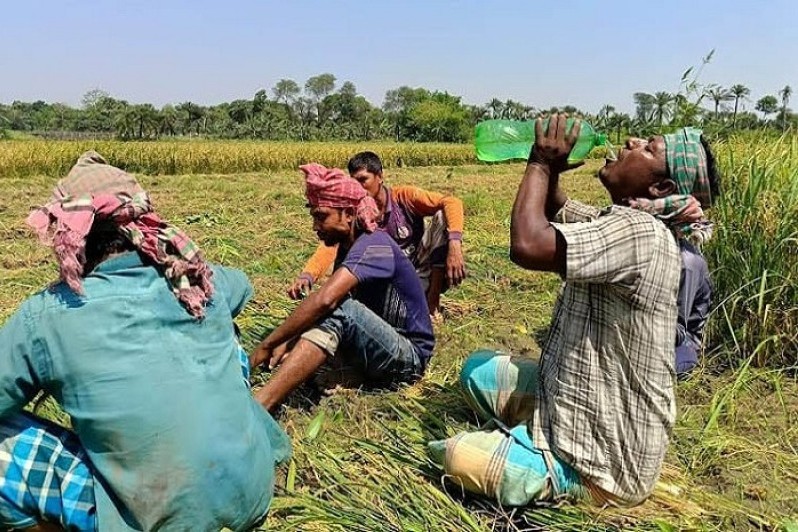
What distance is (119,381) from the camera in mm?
1711

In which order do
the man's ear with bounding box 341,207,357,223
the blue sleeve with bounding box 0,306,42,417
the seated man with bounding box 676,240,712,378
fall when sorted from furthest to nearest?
1. the seated man with bounding box 676,240,712,378
2. the man's ear with bounding box 341,207,357,223
3. the blue sleeve with bounding box 0,306,42,417

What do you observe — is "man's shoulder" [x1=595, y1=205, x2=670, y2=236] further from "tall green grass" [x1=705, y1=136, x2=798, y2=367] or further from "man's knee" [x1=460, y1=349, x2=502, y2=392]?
"tall green grass" [x1=705, y1=136, x2=798, y2=367]

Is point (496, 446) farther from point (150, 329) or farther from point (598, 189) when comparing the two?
point (598, 189)

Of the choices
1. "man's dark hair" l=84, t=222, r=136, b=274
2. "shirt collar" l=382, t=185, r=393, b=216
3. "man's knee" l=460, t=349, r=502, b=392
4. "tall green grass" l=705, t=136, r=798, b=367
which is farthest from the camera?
"shirt collar" l=382, t=185, r=393, b=216

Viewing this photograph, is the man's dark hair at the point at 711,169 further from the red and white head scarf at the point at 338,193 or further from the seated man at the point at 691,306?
the red and white head scarf at the point at 338,193

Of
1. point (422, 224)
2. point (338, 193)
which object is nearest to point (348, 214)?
point (338, 193)

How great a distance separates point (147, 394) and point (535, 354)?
2.58m

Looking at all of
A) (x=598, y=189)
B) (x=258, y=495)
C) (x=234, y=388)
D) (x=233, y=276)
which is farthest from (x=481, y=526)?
(x=598, y=189)

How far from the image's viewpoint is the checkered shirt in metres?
1.83

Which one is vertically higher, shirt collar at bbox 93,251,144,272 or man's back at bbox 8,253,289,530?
shirt collar at bbox 93,251,144,272

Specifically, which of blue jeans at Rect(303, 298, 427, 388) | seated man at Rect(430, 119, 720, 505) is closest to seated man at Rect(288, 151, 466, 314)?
blue jeans at Rect(303, 298, 427, 388)

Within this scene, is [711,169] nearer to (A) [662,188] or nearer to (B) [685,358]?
(A) [662,188]

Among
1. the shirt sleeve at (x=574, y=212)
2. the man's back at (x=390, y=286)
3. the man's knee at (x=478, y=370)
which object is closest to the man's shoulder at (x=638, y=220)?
the shirt sleeve at (x=574, y=212)

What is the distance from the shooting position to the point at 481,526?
215cm
